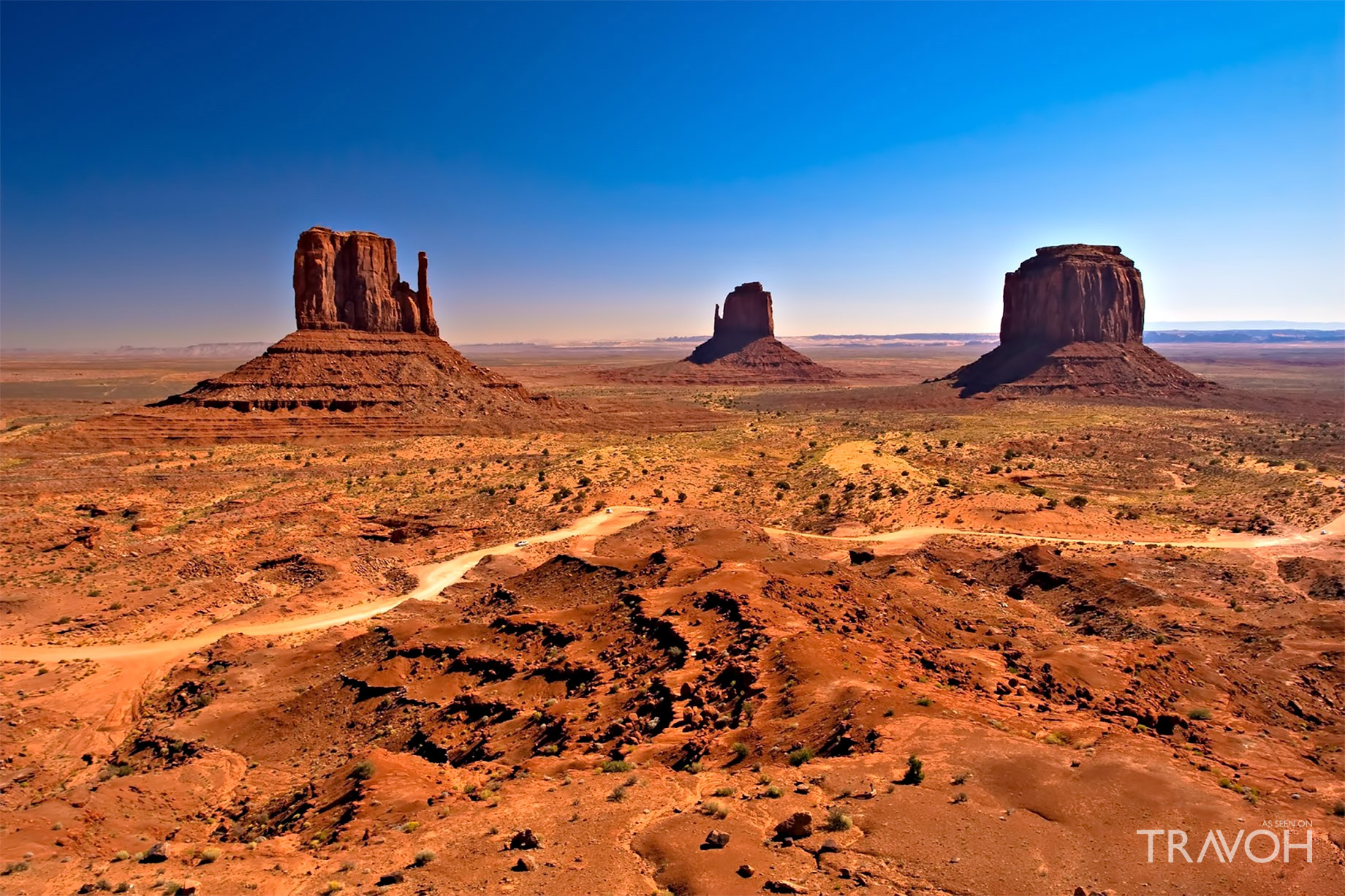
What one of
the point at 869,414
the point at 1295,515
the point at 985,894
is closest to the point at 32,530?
the point at 985,894

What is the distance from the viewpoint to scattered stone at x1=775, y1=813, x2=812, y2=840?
10438mm

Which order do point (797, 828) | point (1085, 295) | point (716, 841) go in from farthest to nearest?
point (1085, 295)
point (797, 828)
point (716, 841)

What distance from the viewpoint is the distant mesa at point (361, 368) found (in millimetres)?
64625

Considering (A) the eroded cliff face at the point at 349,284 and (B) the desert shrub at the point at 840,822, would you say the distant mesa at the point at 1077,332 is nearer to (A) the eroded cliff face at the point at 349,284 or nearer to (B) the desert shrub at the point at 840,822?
(A) the eroded cliff face at the point at 349,284

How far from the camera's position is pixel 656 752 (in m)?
14.3

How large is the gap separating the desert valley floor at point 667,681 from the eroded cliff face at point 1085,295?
70581 mm

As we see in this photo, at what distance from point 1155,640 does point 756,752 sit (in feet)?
48.1

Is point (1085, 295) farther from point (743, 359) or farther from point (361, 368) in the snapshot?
point (361, 368)

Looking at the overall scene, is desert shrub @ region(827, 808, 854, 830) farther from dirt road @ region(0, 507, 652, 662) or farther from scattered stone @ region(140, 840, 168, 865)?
dirt road @ region(0, 507, 652, 662)

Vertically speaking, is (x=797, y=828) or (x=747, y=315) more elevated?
(x=747, y=315)

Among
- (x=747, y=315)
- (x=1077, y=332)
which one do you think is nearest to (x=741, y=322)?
(x=747, y=315)

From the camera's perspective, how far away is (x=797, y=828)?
10.5 m

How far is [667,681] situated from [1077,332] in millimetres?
113946

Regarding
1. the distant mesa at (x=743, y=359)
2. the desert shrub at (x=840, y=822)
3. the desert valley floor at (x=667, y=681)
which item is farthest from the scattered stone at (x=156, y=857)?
the distant mesa at (x=743, y=359)
